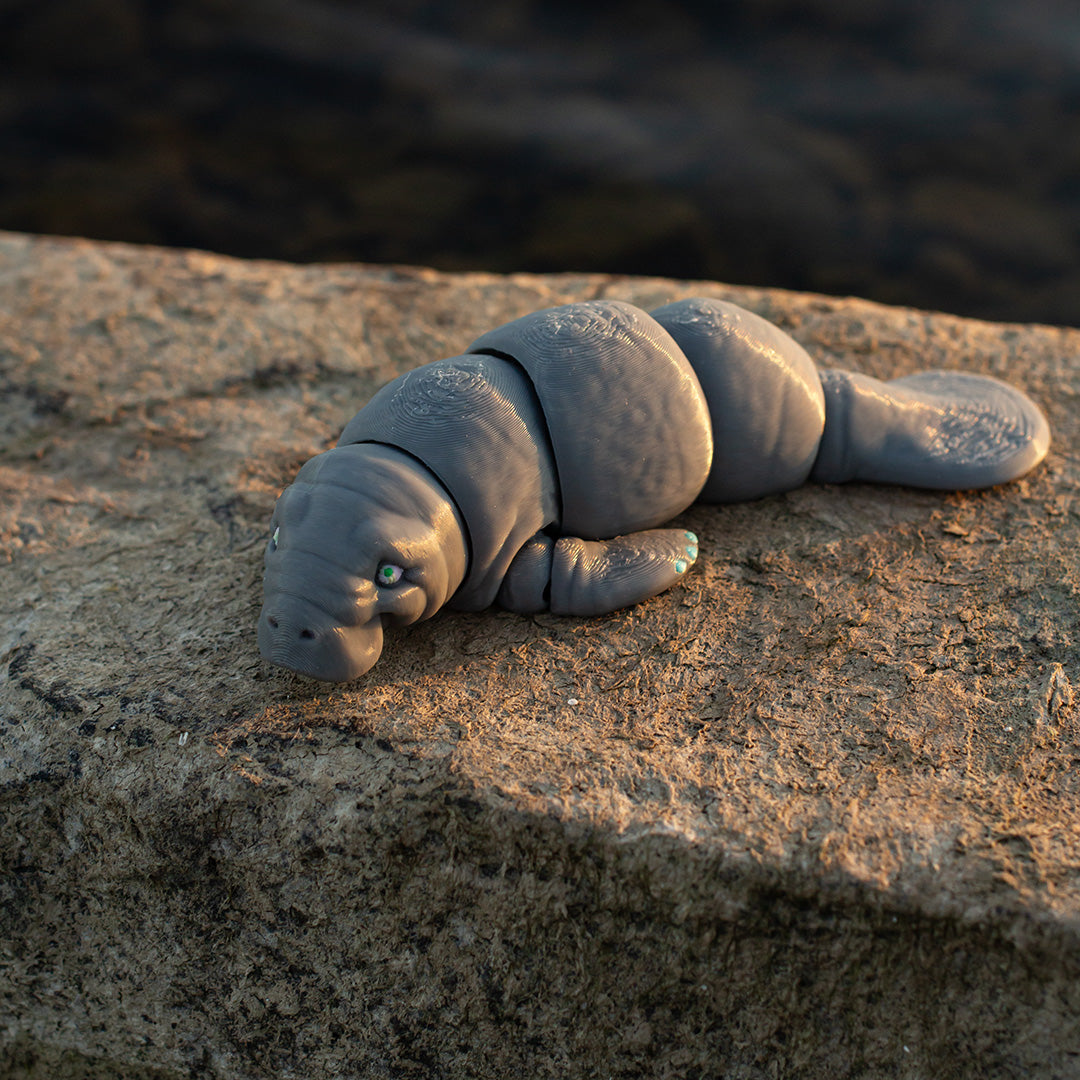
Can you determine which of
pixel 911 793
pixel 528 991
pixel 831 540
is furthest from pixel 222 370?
pixel 911 793

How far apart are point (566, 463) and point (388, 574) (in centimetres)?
64

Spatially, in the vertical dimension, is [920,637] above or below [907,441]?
below

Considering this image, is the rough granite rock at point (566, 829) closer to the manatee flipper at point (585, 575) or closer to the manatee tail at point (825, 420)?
the manatee flipper at point (585, 575)

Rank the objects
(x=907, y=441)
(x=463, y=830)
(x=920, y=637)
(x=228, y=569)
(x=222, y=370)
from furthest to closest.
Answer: (x=222, y=370), (x=907, y=441), (x=228, y=569), (x=920, y=637), (x=463, y=830)

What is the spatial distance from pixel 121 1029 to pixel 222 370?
2501 mm

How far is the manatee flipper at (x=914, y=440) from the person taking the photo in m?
3.62

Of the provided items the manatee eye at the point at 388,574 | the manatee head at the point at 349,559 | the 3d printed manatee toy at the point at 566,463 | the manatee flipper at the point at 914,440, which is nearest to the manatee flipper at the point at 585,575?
the 3d printed manatee toy at the point at 566,463

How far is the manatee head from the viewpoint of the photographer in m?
2.71

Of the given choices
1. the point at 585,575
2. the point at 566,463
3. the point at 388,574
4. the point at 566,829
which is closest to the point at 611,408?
the point at 566,463

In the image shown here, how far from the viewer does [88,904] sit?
275cm

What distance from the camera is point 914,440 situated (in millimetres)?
3662

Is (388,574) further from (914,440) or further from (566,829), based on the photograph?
(914,440)

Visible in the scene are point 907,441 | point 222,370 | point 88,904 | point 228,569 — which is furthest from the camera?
point 222,370

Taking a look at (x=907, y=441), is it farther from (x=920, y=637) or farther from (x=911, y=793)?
(x=911, y=793)
